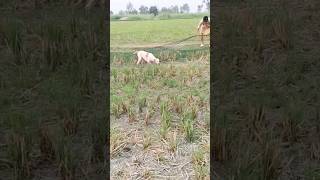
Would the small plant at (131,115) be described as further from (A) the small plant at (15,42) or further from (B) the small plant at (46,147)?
(A) the small plant at (15,42)

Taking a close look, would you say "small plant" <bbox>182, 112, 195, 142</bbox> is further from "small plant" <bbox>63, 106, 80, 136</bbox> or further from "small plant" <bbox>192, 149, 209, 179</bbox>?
"small plant" <bbox>63, 106, 80, 136</bbox>

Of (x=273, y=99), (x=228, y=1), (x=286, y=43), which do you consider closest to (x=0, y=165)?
(x=273, y=99)

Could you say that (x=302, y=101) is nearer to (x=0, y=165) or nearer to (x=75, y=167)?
(x=75, y=167)

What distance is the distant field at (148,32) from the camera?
19.2 feet

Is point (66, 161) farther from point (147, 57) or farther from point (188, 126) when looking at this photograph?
point (147, 57)

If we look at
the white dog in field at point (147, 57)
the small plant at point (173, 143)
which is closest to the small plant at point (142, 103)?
the small plant at point (173, 143)

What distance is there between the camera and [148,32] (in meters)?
6.05

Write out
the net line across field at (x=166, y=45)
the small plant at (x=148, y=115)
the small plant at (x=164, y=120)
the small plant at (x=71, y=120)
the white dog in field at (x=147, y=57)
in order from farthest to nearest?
the net line across field at (x=166, y=45), the white dog in field at (x=147, y=57), the small plant at (x=148, y=115), the small plant at (x=164, y=120), the small plant at (x=71, y=120)

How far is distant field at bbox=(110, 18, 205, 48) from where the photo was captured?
5863 millimetres

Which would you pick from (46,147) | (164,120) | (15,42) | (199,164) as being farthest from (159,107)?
(15,42)

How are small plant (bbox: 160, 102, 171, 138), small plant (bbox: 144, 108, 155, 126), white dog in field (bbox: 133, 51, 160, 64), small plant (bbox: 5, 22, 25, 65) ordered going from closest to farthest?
1. small plant (bbox: 160, 102, 171, 138)
2. small plant (bbox: 144, 108, 155, 126)
3. small plant (bbox: 5, 22, 25, 65)
4. white dog in field (bbox: 133, 51, 160, 64)

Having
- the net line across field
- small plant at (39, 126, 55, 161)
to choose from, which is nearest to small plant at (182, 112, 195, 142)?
small plant at (39, 126, 55, 161)

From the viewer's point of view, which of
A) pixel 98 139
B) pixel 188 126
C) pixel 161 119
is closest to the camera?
pixel 98 139

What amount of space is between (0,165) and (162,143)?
1.07 meters
